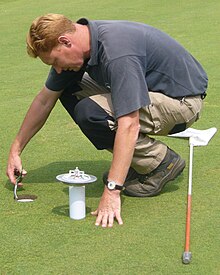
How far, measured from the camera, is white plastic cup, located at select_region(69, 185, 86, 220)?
3664 millimetres

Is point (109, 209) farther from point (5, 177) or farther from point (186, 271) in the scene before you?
point (5, 177)

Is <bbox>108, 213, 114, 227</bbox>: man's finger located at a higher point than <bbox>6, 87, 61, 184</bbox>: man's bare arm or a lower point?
lower

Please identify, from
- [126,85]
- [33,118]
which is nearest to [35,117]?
[33,118]

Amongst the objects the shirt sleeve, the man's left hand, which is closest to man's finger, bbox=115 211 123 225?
the man's left hand

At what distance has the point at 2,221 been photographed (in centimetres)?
371

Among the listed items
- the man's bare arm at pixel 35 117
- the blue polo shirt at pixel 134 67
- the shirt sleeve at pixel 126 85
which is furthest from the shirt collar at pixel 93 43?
the man's bare arm at pixel 35 117

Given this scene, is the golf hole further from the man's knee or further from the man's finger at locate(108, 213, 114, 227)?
the man's finger at locate(108, 213, 114, 227)

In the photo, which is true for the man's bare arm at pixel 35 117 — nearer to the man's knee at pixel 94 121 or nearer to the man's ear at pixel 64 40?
the man's knee at pixel 94 121

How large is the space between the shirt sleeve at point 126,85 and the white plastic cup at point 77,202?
17.5 inches

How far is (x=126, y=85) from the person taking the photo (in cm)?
354

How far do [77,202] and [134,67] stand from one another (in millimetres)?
768

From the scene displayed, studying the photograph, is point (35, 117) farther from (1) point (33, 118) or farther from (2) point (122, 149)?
(2) point (122, 149)


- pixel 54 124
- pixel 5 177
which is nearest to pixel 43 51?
pixel 5 177

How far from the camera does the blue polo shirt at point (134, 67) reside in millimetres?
3564
